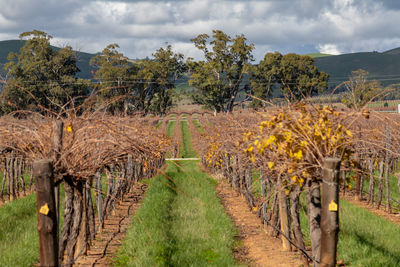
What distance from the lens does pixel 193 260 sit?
26.5 feet

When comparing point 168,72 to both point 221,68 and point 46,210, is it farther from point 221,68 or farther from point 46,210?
point 46,210

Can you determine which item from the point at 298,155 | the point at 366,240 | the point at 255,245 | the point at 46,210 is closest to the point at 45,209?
the point at 46,210

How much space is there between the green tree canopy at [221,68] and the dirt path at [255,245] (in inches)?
1897

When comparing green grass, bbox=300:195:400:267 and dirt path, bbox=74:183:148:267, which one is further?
dirt path, bbox=74:183:148:267

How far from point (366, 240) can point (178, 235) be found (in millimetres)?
3958

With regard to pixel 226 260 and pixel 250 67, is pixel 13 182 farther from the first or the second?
pixel 250 67

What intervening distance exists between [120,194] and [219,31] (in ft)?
170

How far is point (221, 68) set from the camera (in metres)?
62.2

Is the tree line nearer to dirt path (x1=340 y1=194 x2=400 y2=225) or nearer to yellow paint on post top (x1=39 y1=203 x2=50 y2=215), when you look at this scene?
dirt path (x1=340 y1=194 x2=400 y2=225)

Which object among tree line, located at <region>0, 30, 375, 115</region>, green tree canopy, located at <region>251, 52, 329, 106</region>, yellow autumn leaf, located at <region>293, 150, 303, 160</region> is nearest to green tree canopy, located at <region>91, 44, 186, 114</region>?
tree line, located at <region>0, 30, 375, 115</region>

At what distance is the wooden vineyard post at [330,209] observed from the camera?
15.0 ft

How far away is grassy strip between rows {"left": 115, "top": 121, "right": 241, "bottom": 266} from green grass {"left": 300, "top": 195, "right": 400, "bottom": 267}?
6.43 feet

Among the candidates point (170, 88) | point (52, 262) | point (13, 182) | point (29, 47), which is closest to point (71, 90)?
point (29, 47)

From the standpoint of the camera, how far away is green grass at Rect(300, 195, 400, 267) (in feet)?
24.8
